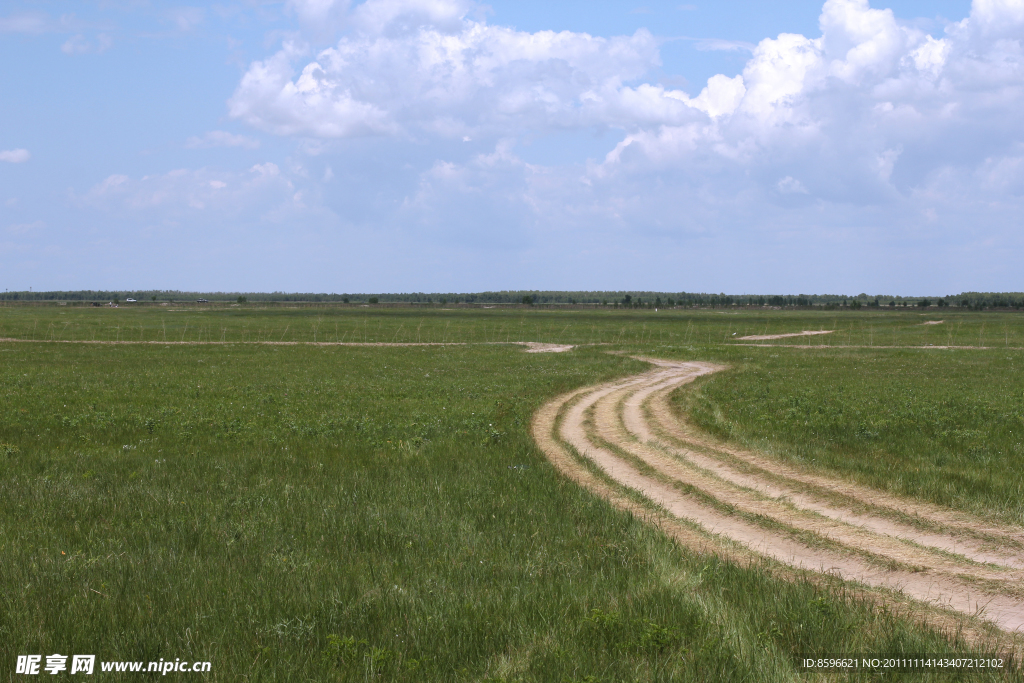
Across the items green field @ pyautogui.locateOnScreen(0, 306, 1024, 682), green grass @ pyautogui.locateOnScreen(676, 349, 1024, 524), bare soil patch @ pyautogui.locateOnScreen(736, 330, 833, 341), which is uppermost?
bare soil patch @ pyautogui.locateOnScreen(736, 330, 833, 341)

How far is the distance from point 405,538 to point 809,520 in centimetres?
717

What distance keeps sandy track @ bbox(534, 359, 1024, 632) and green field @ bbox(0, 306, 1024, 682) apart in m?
0.95

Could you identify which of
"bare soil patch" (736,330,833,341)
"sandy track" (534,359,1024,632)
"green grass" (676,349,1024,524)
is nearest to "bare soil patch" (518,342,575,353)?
"green grass" (676,349,1024,524)

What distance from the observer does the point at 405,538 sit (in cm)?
1095

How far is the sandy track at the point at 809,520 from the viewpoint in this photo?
30.6 ft

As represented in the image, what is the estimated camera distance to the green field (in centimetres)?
744

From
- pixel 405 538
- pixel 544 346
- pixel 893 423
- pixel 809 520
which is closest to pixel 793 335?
pixel 544 346

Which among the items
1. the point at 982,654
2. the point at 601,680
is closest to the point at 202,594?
the point at 601,680

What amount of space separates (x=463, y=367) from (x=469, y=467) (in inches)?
1002

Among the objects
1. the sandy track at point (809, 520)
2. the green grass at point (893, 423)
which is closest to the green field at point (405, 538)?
the green grass at point (893, 423)

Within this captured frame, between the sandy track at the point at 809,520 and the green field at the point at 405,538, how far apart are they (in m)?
0.95

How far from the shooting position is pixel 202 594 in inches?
338

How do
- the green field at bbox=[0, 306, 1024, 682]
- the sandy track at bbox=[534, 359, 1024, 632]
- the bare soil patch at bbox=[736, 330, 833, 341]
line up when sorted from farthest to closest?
the bare soil patch at bbox=[736, 330, 833, 341] < the sandy track at bbox=[534, 359, 1024, 632] < the green field at bbox=[0, 306, 1024, 682]

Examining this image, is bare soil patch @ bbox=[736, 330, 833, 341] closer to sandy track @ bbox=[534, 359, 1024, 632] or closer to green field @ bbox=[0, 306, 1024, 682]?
green field @ bbox=[0, 306, 1024, 682]
